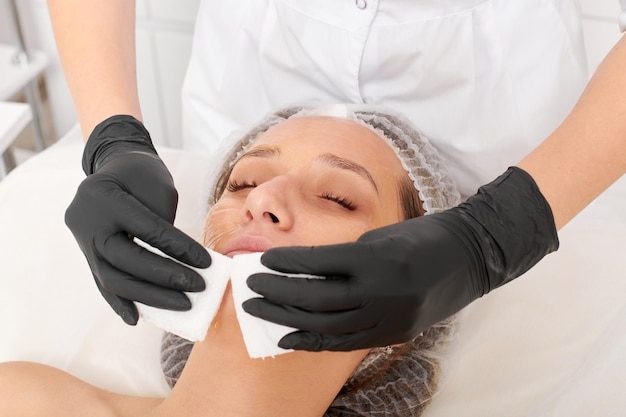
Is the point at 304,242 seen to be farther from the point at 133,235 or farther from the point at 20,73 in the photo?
the point at 20,73

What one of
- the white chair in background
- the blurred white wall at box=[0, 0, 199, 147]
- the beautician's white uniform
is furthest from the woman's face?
the white chair in background

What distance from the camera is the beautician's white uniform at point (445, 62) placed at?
150 cm

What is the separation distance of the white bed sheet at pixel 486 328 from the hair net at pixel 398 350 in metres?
0.07

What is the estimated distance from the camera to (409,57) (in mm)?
1535

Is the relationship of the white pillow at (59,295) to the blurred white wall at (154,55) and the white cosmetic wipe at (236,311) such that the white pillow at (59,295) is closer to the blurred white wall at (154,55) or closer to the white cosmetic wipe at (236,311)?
the white cosmetic wipe at (236,311)

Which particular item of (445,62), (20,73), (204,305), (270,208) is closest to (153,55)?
(20,73)

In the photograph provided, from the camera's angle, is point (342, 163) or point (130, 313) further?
point (342, 163)

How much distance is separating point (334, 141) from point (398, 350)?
387mm

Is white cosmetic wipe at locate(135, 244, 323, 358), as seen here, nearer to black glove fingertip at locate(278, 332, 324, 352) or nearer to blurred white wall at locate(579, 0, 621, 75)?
black glove fingertip at locate(278, 332, 324, 352)

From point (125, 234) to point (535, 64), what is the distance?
89 centimetres

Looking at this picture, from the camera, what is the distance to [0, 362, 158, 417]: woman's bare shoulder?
1272mm

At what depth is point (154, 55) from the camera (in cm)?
243

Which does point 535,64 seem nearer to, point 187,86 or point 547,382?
point 547,382

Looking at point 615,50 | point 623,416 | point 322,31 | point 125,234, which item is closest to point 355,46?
point 322,31
